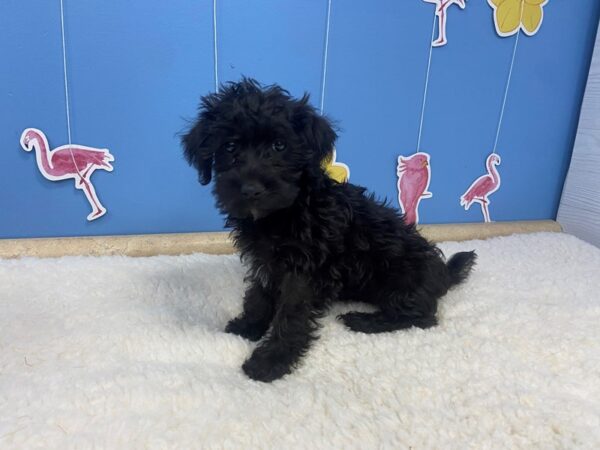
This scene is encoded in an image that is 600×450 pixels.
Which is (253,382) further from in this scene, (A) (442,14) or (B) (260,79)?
(A) (442,14)

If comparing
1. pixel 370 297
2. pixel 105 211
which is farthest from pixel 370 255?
pixel 105 211

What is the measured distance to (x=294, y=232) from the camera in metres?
1.39

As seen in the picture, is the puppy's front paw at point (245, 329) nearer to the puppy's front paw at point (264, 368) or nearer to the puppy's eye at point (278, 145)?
the puppy's front paw at point (264, 368)

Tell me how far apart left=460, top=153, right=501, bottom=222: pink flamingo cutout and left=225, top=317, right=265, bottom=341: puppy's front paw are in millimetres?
1636

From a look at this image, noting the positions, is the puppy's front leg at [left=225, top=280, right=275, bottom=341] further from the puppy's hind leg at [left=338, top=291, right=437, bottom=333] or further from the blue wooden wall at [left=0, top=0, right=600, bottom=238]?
the blue wooden wall at [left=0, top=0, right=600, bottom=238]

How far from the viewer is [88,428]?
40.8 inches

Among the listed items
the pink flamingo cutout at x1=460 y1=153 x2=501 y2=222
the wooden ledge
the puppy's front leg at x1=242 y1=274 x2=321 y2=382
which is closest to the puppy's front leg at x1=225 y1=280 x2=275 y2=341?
the puppy's front leg at x1=242 y1=274 x2=321 y2=382

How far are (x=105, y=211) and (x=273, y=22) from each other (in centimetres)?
121

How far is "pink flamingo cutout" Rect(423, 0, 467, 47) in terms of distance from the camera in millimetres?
2209

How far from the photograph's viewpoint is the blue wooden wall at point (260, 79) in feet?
6.17

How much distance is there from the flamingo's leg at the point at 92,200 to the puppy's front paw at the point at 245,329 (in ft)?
3.16

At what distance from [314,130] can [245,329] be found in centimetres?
75

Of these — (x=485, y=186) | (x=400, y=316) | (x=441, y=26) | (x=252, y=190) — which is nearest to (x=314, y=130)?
(x=252, y=190)

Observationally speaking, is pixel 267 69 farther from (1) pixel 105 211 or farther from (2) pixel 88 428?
(2) pixel 88 428
